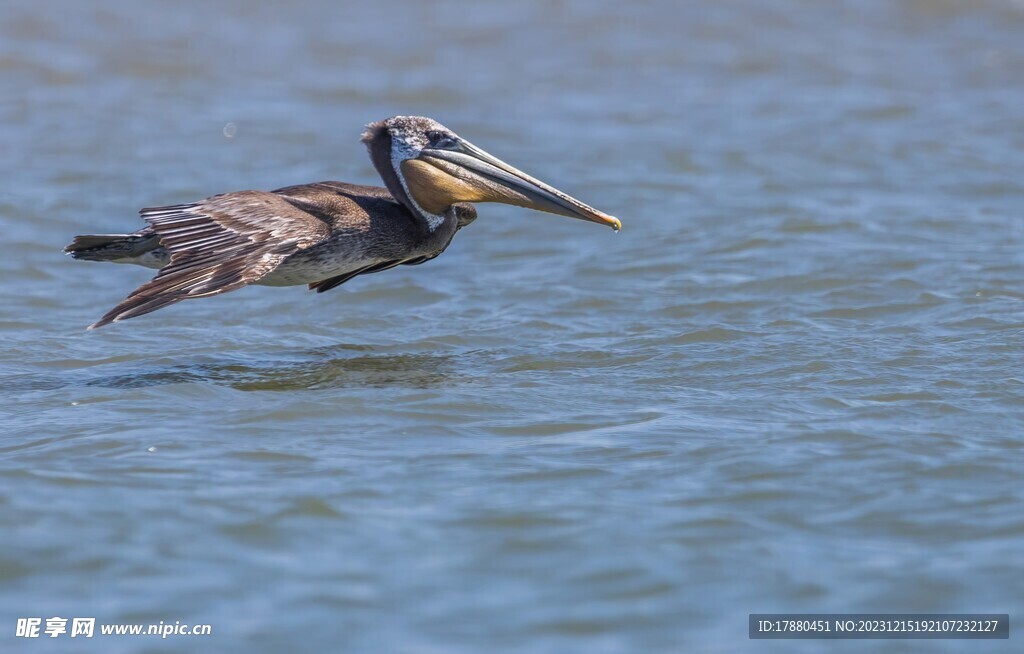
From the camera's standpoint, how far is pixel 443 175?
6.77 m

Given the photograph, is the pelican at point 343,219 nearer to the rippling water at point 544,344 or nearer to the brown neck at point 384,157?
the brown neck at point 384,157

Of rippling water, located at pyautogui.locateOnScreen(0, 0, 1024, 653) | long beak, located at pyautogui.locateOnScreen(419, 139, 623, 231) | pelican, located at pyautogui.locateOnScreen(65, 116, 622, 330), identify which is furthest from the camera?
long beak, located at pyautogui.locateOnScreen(419, 139, 623, 231)

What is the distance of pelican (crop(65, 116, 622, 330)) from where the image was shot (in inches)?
242

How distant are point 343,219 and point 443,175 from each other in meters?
0.53

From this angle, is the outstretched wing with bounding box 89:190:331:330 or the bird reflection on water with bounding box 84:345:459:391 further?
the bird reflection on water with bounding box 84:345:459:391

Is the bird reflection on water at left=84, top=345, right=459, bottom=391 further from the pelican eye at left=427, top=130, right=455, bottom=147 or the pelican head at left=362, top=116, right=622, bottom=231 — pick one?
the pelican eye at left=427, top=130, right=455, bottom=147

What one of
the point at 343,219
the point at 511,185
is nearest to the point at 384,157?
the point at 343,219

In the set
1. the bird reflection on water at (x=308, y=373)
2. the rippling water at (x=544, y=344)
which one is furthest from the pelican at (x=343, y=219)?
the rippling water at (x=544, y=344)

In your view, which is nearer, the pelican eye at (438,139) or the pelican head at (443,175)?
the pelican head at (443,175)

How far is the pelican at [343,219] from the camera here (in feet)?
20.1

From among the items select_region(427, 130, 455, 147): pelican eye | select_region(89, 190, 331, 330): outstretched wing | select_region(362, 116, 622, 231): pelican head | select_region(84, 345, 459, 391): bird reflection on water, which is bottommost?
select_region(84, 345, 459, 391): bird reflection on water

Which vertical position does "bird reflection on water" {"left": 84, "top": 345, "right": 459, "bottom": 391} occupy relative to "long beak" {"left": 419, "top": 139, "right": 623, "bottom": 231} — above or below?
below

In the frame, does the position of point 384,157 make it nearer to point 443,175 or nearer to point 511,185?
point 443,175

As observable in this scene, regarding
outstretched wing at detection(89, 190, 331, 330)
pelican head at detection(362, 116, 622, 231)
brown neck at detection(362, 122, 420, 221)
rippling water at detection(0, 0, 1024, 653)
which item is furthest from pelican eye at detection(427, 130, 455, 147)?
rippling water at detection(0, 0, 1024, 653)
